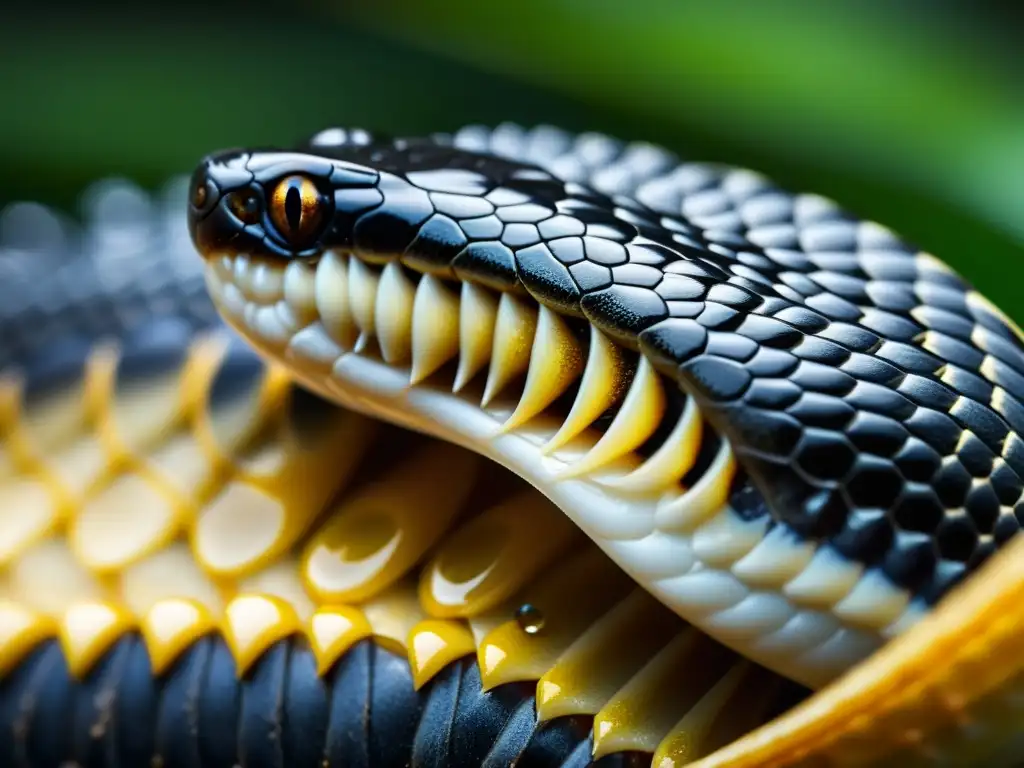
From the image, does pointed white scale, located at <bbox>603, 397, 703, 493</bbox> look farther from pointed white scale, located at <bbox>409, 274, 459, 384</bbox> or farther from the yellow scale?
pointed white scale, located at <bbox>409, 274, 459, 384</bbox>

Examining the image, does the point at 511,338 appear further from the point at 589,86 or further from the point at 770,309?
the point at 589,86

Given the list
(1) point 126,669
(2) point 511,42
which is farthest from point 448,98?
(1) point 126,669

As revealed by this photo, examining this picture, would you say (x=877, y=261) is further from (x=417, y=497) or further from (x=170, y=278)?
(x=170, y=278)

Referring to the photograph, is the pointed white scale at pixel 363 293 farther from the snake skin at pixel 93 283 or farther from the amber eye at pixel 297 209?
the snake skin at pixel 93 283

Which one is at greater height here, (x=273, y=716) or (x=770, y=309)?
(x=770, y=309)

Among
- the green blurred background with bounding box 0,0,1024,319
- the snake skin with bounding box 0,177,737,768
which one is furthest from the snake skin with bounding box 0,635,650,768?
the green blurred background with bounding box 0,0,1024,319

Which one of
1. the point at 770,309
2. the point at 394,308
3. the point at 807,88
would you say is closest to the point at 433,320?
the point at 394,308
